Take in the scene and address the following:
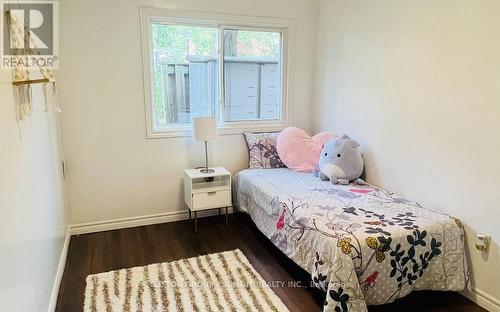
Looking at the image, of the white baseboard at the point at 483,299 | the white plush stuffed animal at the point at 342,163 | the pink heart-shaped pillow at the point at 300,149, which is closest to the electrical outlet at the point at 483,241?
the white baseboard at the point at 483,299

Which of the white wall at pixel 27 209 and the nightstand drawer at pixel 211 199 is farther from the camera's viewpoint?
the nightstand drawer at pixel 211 199

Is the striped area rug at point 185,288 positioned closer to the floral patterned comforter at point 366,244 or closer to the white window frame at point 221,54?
the floral patterned comforter at point 366,244

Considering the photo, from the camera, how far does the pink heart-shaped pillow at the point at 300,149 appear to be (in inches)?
Answer: 135

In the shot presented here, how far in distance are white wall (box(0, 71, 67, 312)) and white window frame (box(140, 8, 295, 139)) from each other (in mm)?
1004

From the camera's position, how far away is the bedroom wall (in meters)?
2.09

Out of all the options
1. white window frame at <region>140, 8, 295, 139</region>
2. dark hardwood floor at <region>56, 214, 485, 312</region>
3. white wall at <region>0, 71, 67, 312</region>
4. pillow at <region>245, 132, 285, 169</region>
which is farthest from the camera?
pillow at <region>245, 132, 285, 169</region>

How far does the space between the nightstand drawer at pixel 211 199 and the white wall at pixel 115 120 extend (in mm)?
407

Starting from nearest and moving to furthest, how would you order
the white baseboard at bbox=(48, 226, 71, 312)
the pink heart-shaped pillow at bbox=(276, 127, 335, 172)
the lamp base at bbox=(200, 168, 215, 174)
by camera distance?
the white baseboard at bbox=(48, 226, 71, 312)
the lamp base at bbox=(200, 168, 215, 174)
the pink heart-shaped pillow at bbox=(276, 127, 335, 172)

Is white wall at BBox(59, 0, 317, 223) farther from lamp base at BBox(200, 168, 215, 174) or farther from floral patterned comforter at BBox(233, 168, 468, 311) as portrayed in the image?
floral patterned comforter at BBox(233, 168, 468, 311)

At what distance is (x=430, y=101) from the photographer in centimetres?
246

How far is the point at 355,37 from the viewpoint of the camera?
10.5 feet

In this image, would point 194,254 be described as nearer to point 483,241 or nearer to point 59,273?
point 59,273

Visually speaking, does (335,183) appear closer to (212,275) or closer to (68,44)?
(212,275)

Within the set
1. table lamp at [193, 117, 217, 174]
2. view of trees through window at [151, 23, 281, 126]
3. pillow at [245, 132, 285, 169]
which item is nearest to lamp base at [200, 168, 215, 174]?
table lamp at [193, 117, 217, 174]
